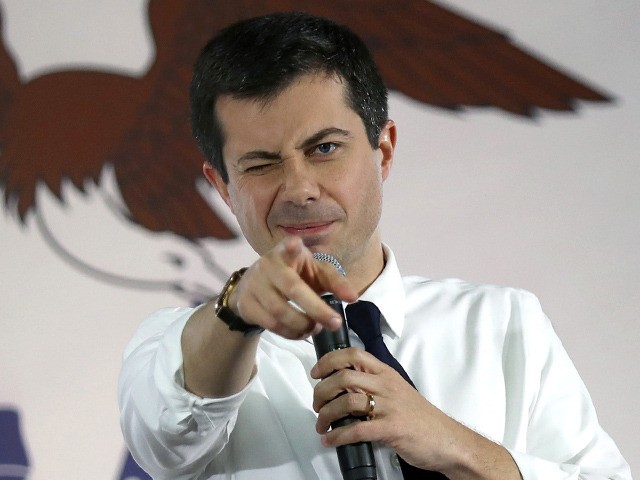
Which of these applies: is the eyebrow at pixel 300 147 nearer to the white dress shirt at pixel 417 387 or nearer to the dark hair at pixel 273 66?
the dark hair at pixel 273 66

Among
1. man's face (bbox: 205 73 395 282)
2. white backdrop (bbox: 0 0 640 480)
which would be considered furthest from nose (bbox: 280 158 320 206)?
white backdrop (bbox: 0 0 640 480)

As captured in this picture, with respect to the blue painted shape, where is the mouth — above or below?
above

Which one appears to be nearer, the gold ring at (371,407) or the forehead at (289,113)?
the gold ring at (371,407)

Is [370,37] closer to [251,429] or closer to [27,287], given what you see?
[27,287]

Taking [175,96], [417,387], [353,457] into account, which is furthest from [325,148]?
[175,96]

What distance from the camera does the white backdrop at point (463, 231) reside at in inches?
94.7

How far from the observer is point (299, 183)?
4.47 ft

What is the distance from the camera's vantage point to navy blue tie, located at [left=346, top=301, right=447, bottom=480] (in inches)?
49.7

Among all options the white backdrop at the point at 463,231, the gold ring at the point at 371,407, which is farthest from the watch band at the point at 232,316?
the white backdrop at the point at 463,231

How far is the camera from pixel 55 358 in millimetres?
2436

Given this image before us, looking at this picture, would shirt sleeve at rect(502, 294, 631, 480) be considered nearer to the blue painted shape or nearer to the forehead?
the forehead

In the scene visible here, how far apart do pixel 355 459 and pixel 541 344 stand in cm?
54

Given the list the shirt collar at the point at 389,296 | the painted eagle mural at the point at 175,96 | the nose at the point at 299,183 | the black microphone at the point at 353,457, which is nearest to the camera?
the black microphone at the point at 353,457

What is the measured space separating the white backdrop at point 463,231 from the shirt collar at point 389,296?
0.92m
